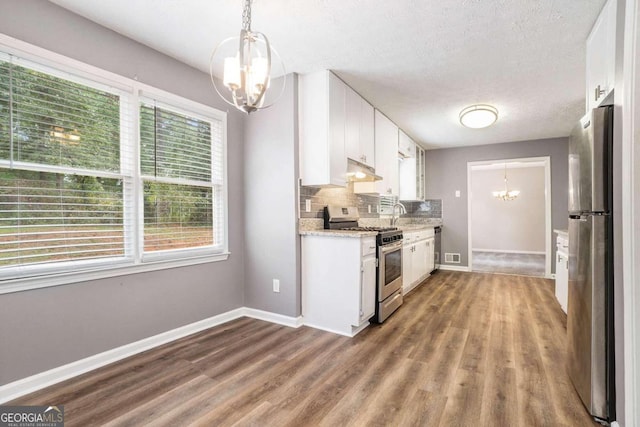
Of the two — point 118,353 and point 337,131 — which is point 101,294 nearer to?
point 118,353

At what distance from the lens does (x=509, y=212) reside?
8.91 m

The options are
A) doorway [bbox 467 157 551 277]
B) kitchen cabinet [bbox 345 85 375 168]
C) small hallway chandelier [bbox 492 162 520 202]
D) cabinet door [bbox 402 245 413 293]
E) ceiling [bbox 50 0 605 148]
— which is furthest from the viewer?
doorway [bbox 467 157 551 277]

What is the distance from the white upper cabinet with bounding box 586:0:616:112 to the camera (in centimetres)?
182

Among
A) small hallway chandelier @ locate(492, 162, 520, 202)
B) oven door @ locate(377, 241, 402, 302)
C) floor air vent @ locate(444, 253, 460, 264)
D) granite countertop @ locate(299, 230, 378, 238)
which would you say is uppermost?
small hallway chandelier @ locate(492, 162, 520, 202)

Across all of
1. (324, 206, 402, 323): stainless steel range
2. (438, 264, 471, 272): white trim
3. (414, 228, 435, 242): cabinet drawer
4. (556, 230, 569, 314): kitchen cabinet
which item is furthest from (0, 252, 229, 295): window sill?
(438, 264, 471, 272): white trim

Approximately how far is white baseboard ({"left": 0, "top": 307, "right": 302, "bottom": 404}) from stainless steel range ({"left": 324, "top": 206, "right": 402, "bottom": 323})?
880 millimetres

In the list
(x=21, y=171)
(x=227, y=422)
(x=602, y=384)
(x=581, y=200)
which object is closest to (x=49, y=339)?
(x=21, y=171)

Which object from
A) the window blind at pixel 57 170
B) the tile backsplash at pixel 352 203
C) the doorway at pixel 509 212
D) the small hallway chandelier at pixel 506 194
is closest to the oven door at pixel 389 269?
the tile backsplash at pixel 352 203

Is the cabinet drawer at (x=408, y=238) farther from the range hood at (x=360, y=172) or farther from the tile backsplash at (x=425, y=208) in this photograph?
the tile backsplash at (x=425, y=208)

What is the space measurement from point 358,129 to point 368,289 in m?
1.83

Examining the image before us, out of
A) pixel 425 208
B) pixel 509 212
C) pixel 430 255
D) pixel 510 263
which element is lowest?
pixel 510 263

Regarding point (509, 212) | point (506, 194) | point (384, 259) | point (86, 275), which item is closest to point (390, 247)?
point (384, 259)

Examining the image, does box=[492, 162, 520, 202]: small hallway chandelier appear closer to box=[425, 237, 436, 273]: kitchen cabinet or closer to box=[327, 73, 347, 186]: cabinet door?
box=[425, 237, 436, 273]: kitchen cabinet

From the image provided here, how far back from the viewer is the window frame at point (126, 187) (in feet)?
6.24
